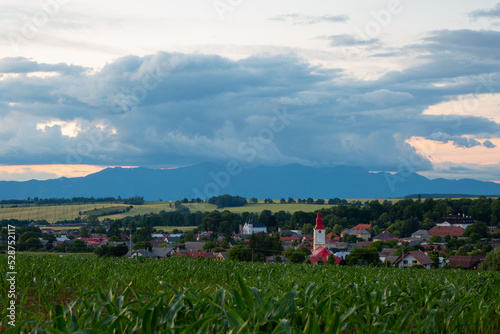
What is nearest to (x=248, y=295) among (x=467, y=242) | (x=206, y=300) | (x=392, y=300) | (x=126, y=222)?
(x=206, y=300)

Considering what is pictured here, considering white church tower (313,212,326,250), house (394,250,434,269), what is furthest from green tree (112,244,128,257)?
house (394,250,434,269)

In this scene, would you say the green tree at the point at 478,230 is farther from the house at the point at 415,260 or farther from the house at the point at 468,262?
the house at the point at 468,262

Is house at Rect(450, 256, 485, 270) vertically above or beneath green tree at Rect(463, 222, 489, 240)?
above

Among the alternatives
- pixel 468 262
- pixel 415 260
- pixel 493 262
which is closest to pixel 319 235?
pixel 415 260

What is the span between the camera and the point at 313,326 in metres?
4.49

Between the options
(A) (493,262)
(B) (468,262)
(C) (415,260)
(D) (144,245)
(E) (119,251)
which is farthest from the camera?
(D) (144,245)

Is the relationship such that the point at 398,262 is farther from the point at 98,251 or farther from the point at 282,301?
the point at 282,301

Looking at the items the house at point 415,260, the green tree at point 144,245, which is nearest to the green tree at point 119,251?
the green tree at point 144,245

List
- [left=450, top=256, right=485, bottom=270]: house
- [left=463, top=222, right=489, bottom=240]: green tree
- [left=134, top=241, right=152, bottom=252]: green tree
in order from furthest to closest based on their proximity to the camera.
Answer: [left=463, top=222, right=489, bottom=240]: green tree < [left=134, top=241, right=152, bottom=252]: green tree < [left=450, top=256, right=485, bottom=270]: house

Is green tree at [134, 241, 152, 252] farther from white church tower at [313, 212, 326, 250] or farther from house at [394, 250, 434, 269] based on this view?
house at [394, 250, 434, 269]

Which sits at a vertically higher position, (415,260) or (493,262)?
(493,262)

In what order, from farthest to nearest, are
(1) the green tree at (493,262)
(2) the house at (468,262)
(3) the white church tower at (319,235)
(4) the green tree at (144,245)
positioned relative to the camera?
(3) the white church tower at (319,235) → (4) the green tree at (144,245) → (2) the house at (468,262) → (1) the green tree at (493,262)

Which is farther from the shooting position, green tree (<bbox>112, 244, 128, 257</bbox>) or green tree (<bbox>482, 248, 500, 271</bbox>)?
green tree (<bbox>112, 244, 128, 257</bbox>)

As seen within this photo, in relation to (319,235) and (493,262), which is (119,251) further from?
(493,262)
